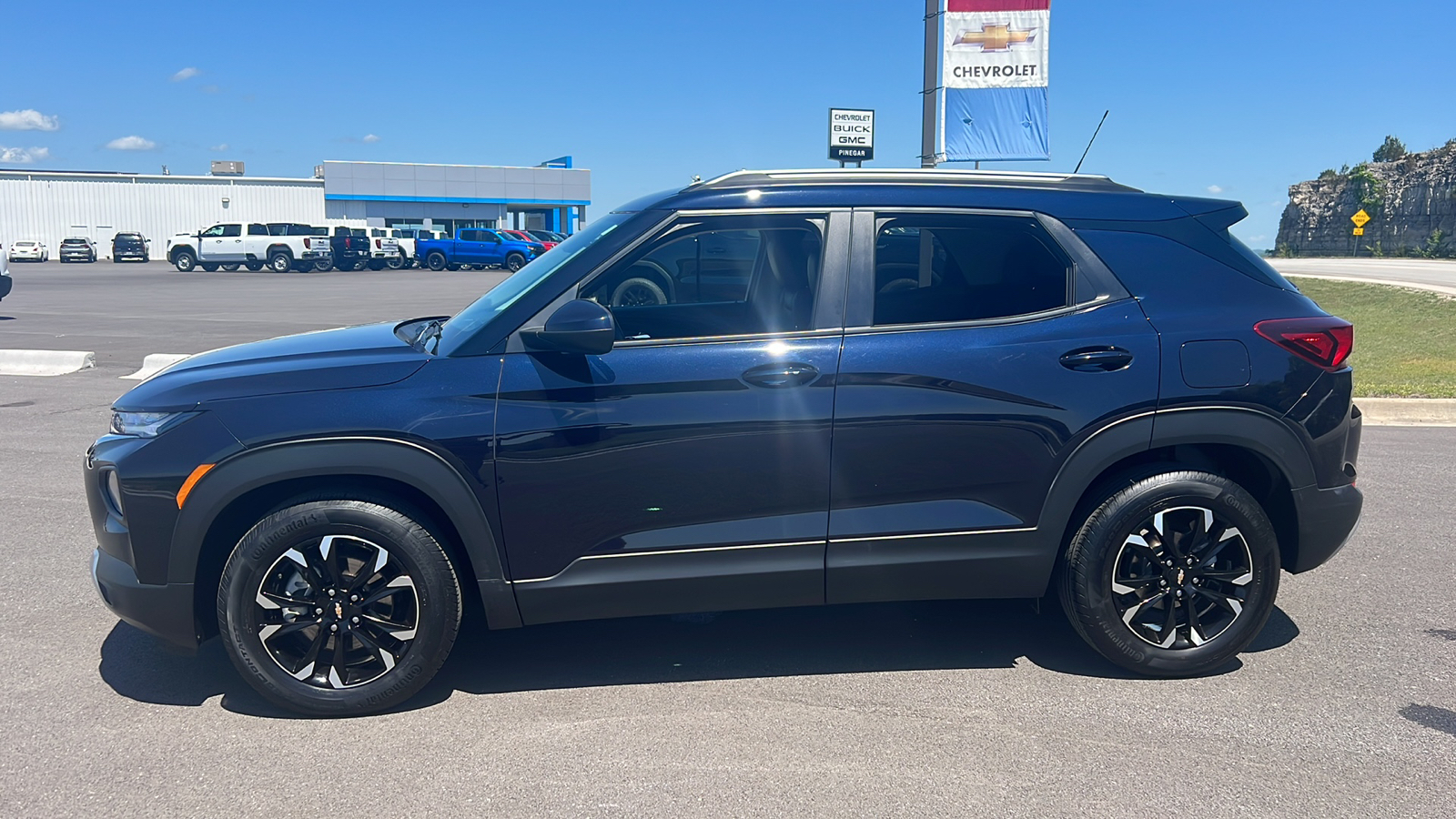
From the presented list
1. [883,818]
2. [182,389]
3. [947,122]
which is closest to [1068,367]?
[883,818]

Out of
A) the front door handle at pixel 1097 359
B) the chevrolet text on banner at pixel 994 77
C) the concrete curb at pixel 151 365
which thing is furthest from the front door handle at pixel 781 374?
the concrete curb at pixel 151 365

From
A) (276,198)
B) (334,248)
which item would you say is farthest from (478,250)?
(276,198)

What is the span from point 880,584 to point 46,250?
69.6 m

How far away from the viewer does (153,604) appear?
11.6ft

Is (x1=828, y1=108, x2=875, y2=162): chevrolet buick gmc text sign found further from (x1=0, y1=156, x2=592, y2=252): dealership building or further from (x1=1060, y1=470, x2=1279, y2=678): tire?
(x1=0, y1=156, x2=592, y2=252): dealership building

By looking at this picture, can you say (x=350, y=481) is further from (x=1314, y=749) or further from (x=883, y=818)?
(x=1314, y=749)

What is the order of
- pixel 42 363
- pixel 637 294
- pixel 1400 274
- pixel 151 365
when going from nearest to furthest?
1. pixel 637 294
2. pixel 151 365
3. pixel 42 363
4. pixel 1400 274

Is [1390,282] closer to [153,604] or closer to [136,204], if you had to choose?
[153,604]

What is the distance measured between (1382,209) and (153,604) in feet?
236

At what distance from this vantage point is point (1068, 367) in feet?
12.3

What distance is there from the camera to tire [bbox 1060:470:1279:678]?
12.6 ft

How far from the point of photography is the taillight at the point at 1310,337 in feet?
12.7

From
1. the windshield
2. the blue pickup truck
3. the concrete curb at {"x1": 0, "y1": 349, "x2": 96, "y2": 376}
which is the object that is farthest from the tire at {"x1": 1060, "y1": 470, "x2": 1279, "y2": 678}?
the blue pickup truck

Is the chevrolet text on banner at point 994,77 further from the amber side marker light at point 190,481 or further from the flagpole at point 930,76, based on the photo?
the amber side marker light at point 190,481
